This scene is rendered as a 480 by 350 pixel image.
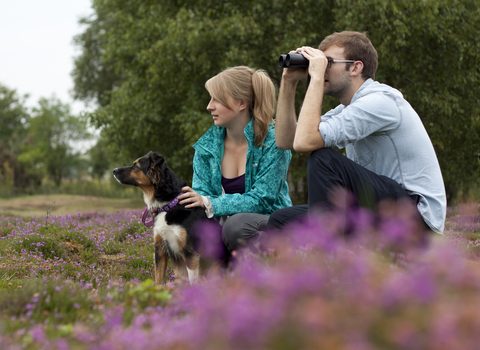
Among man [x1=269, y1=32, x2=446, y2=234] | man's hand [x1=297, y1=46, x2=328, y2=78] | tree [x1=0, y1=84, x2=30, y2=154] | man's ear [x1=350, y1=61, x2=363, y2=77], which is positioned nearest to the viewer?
man [x1=269, y1=32, x2=446, y2=234]

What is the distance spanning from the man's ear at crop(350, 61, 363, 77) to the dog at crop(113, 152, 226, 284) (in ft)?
6.52

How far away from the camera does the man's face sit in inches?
154

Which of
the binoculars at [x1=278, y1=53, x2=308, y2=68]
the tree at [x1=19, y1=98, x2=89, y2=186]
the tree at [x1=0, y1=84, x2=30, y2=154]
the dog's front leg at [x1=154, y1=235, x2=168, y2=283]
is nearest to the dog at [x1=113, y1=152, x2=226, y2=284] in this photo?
the dog's front leg at [x1=154, y1=235, x2=168, y2=283]

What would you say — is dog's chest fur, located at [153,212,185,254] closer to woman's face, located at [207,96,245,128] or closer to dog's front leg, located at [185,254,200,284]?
dog's front leg, located at [185,254,200,284]

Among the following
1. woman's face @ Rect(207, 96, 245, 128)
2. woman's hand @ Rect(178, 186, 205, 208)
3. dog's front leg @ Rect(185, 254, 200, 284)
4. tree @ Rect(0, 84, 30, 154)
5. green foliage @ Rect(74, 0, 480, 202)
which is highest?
tree @ Rect(0, 84, 30, 154)

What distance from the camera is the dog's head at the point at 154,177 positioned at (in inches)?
184

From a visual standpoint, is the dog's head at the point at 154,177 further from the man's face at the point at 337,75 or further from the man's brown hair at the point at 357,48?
the man's brown hair at the point at 357,48

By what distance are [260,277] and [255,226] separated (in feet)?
8.03

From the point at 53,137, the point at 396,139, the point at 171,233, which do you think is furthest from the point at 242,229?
the point at 53,137

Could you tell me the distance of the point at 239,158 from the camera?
187 inches

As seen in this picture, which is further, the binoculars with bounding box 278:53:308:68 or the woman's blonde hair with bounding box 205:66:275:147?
the woman's blonde hair with bounding box 205:66:275:147

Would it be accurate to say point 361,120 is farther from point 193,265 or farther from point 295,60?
point 193,265

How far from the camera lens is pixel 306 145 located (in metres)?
3.56

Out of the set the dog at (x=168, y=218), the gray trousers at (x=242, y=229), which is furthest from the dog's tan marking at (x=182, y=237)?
the gray trousers at (x=242, y=229)
